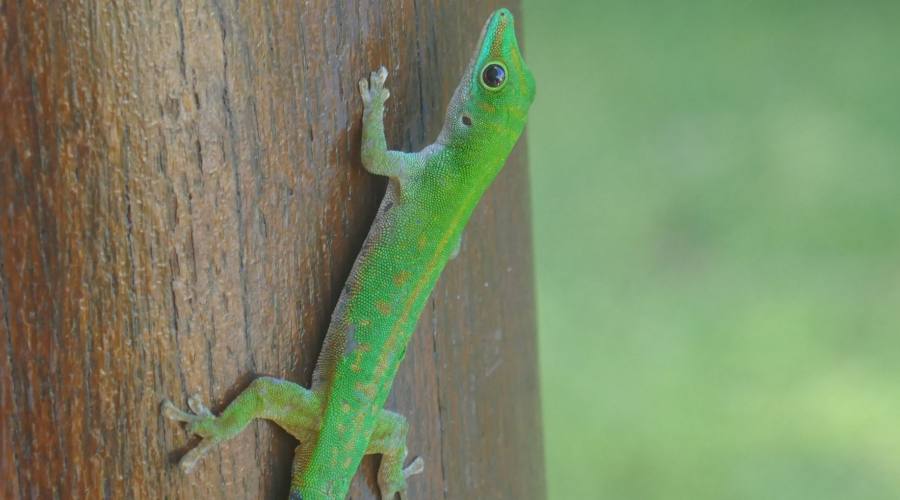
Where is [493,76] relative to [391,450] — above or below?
above

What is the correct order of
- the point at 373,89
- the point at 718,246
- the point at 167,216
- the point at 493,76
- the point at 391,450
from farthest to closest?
the point at 718,246
the point at 493,76
the point at 391,450
the point at 373,89
the point at 167,216

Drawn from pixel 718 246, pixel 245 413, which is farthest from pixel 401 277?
pixel 718 246

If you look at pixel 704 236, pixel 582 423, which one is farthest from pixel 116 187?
pixel 704 236

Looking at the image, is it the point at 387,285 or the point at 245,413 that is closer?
the point at 245,413

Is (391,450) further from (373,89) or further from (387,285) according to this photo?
(373,89)

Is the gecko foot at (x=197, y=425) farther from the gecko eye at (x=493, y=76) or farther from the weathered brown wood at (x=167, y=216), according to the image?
the gecko eye at (x=493, y=76)

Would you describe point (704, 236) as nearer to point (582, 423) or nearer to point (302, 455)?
point (582, 423)

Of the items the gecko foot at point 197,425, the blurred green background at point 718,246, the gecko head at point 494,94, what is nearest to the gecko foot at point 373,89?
the gecko head at point 494,94

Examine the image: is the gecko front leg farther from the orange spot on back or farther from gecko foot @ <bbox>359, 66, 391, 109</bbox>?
the orange spot on back
